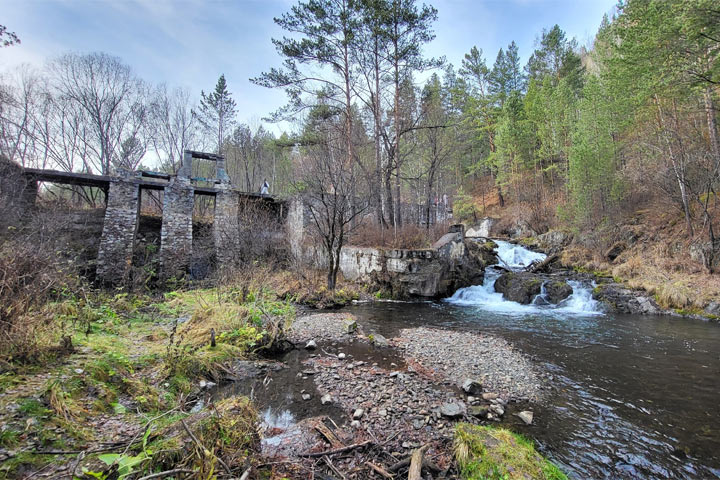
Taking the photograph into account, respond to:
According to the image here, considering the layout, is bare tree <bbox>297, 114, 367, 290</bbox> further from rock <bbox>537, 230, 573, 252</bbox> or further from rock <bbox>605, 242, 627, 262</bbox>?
rock <bbox>537, 230, 573, 252</bbox>

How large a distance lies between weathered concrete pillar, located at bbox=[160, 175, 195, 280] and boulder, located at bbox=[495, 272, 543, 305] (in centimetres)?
1381

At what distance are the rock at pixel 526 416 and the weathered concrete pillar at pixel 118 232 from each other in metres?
14.6

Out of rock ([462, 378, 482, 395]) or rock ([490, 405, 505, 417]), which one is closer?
rock ([490, 405, 505, 417])

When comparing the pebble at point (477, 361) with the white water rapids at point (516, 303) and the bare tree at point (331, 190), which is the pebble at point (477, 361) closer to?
the white water rapids at point (516, 303)

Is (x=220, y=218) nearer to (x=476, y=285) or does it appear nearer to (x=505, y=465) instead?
(x=476, y=285)

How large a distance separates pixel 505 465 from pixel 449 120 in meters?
15.1

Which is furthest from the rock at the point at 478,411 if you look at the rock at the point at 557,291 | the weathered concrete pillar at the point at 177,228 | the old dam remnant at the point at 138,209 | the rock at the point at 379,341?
the weathered concrete pillar at the point at 177,228

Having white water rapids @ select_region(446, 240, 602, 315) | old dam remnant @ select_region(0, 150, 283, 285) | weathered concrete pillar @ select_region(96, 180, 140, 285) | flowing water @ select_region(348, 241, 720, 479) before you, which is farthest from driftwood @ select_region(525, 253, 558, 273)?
weathered concrete pillar @ select_region(96, 180, 140, 285)

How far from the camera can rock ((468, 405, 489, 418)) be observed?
10.9 feet

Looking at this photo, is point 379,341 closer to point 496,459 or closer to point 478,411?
point 478,411

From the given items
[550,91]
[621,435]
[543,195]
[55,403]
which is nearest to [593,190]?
[543,195]

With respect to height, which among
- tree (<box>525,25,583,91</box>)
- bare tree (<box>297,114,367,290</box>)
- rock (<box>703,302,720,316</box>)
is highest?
tree (<box>525,25,583,91</box>)

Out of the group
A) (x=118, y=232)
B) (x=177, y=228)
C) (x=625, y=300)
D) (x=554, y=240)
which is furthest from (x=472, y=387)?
(x=554, y=240)

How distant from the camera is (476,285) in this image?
1166 centimetres
